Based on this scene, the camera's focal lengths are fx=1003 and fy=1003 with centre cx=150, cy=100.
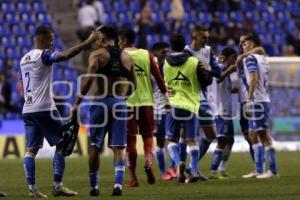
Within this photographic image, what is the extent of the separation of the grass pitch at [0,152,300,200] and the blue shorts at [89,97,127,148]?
779mm

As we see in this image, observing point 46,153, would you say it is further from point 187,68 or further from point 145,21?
point 187,68

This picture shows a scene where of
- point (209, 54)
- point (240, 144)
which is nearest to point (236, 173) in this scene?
point (209, 54)

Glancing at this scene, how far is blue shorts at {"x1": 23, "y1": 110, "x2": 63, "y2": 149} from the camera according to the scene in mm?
13969

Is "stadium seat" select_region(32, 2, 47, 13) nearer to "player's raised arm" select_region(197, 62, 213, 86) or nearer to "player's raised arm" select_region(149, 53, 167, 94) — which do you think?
"player's raised arm" select_region(149, 53, 167, 94)

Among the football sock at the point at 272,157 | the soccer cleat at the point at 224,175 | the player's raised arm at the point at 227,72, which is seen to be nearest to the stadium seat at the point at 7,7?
the soccer cleat at the point at 224,175

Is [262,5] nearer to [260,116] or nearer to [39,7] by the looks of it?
[39,7]

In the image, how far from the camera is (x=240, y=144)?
2894 cm

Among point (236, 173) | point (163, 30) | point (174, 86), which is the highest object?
point (163, 30)

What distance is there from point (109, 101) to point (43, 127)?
1.01m

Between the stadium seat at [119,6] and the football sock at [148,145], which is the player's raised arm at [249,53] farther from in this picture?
the stadium seat at [119,6]

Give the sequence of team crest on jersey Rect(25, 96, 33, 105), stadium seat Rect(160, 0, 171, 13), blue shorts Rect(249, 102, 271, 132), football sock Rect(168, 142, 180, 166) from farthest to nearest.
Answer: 1. stadium seat Rect(160, 0, 171, 13)
2. blue shorts Rect(249, 102, 271, 132)
3. football sock Rect(168, 142, 180, 166)
4. team crest on jersey Rect(25, 96, 33, 105)

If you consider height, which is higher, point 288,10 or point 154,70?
point 288,10

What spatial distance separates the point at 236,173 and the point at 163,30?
664 inches

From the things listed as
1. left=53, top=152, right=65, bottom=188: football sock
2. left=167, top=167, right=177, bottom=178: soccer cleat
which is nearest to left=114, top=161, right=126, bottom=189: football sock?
left=53, top=152, right=65, bottom=188: football sock
